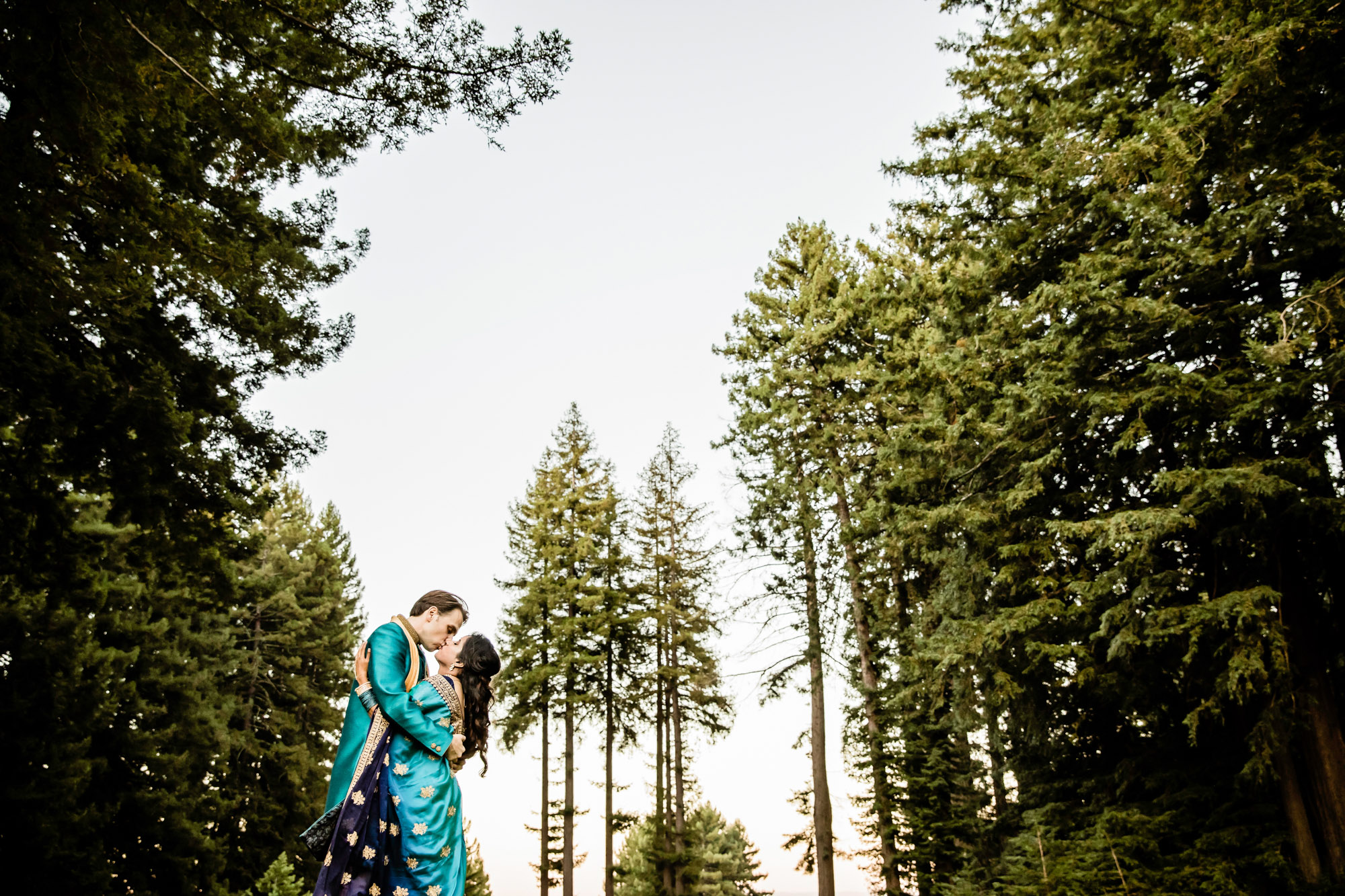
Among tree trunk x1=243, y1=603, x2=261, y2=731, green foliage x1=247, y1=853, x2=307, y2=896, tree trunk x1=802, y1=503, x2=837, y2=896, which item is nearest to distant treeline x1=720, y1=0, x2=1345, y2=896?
tree trunk x1=802, y1=503, x2=837, y2=896

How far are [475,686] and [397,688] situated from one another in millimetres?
467

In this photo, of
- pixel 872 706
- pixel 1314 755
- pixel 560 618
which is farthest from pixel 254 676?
pixel 1314 755

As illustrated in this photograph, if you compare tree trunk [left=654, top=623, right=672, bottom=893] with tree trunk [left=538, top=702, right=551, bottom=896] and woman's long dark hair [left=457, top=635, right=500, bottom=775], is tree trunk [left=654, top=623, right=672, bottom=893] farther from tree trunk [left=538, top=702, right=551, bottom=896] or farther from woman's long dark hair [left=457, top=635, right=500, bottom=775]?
woman's long dark hair [left=457, top=635, right=500, bottom=775]

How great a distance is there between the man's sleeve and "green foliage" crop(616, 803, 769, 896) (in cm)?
1863

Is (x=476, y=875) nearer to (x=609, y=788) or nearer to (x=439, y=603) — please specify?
(x=609, y=788)

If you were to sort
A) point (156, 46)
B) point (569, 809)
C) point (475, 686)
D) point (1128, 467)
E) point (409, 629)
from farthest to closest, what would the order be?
point (569, 809)
point (1128, 467)
point (156, 46)
point (475, 686)
point (409, 629)

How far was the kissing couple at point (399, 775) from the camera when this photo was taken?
3.19 metres

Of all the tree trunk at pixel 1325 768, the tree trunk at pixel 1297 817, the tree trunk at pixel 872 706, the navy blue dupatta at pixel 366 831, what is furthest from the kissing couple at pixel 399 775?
the tree trunk at pixel 872 706

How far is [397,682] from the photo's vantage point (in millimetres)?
3350

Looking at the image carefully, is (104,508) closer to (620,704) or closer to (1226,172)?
(620,704)

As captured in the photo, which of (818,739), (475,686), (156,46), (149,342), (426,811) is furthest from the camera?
(818,739)

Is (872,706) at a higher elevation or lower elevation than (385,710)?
higher

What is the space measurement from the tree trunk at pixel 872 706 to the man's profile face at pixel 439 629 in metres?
10.1

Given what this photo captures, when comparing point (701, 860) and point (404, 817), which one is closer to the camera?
point (404, 817)
